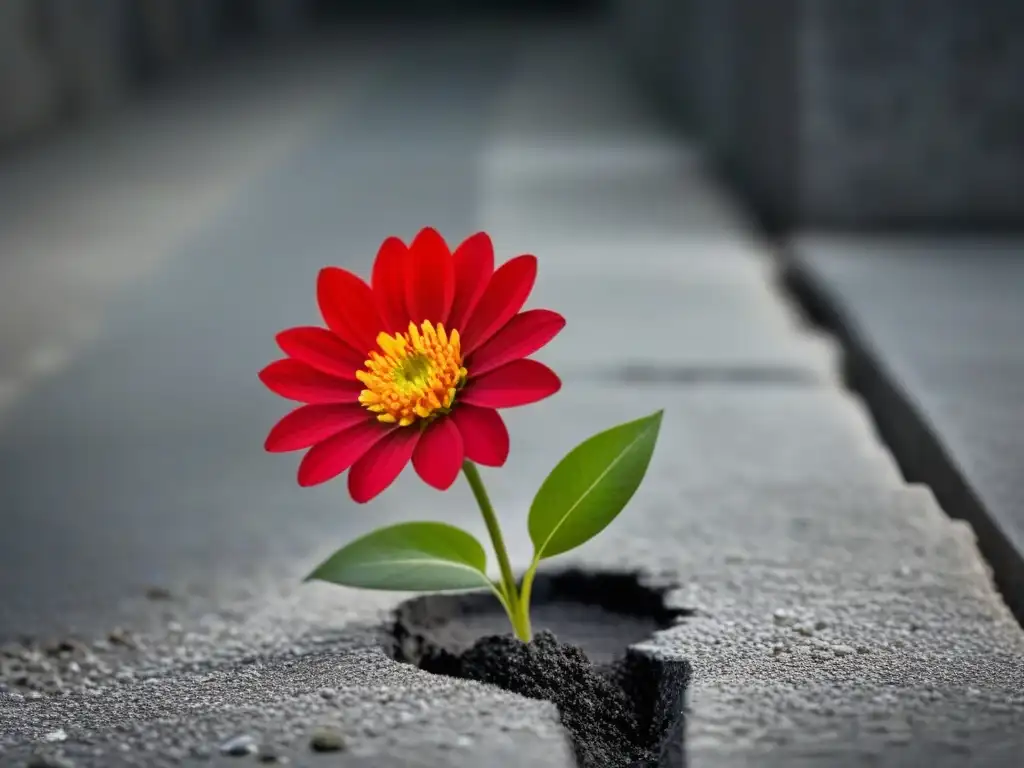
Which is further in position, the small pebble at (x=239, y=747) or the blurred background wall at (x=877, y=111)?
the blurred background wall at (x=877, y=111)

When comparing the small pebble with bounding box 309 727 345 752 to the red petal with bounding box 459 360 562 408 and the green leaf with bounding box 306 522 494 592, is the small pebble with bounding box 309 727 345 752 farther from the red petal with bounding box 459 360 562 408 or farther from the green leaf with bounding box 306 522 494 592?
the red petal with bounding box 459 360 562 408

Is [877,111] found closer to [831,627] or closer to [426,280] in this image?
[831,627]

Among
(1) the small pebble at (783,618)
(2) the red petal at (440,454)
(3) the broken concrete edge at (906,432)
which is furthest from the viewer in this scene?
(3) the broken concrete edge at (906,432)

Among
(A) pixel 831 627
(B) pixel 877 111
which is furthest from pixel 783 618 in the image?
(B) pixel 877 111

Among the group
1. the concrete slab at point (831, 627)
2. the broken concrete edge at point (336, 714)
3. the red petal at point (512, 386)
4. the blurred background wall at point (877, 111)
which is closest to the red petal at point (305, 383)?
the red petal at point (512, 386)

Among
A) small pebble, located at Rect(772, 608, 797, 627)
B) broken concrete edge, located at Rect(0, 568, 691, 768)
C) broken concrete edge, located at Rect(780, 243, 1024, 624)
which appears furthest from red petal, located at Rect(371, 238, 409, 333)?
broken concrete edge, located at Rect(780, 243, 1024, 624)

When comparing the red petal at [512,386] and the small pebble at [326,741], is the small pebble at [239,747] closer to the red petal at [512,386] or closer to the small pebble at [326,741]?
the small pebble at [326,741]

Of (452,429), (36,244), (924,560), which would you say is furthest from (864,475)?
(36,244)
